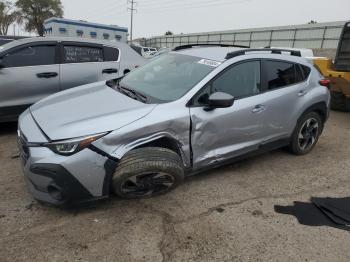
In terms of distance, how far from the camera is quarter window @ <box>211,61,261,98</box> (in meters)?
3.82

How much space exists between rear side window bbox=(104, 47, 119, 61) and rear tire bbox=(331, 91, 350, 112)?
5.50 m

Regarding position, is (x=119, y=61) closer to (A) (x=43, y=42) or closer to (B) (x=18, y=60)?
(A) (x=43, y=42)

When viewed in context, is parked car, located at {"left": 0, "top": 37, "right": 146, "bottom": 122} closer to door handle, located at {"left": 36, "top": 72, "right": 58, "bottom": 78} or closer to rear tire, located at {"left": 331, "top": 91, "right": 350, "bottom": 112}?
door handle, located at {"left": 36, "top": 72, "right": 58, "bottom": 78}

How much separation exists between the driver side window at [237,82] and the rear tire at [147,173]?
28.0 inches

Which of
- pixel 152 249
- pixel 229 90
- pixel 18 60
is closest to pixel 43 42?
pixel 18 60

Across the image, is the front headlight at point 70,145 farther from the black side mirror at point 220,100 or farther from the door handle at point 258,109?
the door handle at point 258,109

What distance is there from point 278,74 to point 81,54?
11.4 ft

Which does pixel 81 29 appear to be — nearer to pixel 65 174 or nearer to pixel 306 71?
pixel 306 71

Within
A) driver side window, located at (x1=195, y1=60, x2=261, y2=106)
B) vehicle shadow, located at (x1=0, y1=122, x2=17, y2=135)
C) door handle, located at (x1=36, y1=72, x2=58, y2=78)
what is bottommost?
vehicle shadow, located at (x1=0, y1=122, x2=17, y2=135)

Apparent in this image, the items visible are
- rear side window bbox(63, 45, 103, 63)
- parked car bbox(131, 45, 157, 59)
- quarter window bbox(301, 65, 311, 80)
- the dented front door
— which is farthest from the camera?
parked car bbox(131, 45, 157, 59)

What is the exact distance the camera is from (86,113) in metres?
3.27

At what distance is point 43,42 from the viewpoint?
5629 millimetres

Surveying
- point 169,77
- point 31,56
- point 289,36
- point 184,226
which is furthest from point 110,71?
point 289,36

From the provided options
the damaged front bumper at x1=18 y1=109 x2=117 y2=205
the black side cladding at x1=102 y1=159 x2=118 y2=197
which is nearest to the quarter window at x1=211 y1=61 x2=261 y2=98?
the black side cladding at x1=102 y1=159 x2=118 y2=197
